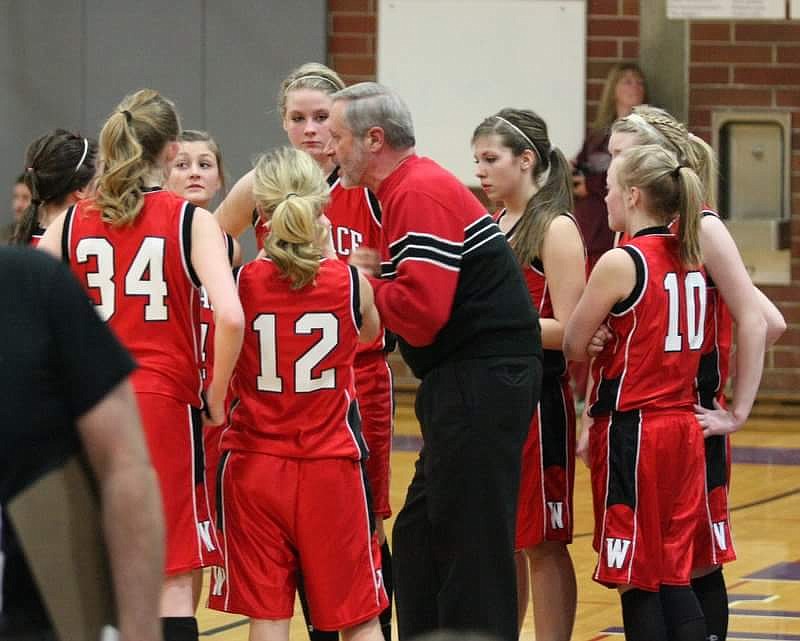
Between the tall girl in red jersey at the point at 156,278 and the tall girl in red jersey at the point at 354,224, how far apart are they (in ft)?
2.23

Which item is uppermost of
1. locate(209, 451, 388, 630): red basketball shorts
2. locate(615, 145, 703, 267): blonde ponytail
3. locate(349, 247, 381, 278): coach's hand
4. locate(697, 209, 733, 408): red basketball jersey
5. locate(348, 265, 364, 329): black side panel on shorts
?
locate(615, 145, 703, 267): blonde ponytail

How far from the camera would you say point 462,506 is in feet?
11.8

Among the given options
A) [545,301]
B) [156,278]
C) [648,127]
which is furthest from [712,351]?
[156,278]

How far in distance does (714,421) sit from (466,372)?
2.57 ft

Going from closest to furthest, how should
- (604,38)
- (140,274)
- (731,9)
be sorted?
(140,274) < (731,9) < (604,38)

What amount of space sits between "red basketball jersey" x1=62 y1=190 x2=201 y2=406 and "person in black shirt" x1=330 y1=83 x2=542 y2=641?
42 cm

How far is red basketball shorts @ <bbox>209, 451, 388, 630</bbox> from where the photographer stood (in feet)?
12.1

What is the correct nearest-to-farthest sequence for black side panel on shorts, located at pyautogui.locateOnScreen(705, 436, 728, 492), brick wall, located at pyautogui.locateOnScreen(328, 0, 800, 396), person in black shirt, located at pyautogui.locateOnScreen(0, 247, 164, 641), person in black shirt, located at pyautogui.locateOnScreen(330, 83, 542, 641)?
person in black shirt, located at pyautogui.locateOnScreen(0, 247, 164, 641) → person in black shirt, located at pyautogui.locateOnScreen(330, 83, 542, 641) → black side panel on shorts, located at pyautogui.locateOnScreen(705, 436, 728, 492) → brick wall, located at pyautogui.locateOnScreen(328, 0, 800, 396)

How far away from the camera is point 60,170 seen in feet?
13.0

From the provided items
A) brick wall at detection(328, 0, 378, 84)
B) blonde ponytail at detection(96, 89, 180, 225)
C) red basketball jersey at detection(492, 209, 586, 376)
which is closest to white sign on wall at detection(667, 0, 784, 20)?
brick wall at detection(328, 0, 378, 84)

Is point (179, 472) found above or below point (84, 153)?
below

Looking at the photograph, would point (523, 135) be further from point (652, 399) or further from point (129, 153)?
point (129, 153)

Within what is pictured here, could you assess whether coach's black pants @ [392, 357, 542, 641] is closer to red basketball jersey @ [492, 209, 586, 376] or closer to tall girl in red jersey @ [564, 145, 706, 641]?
tall girl in red jersey @ [564, 145, 706, 641]

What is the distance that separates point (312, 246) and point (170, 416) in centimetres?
51
